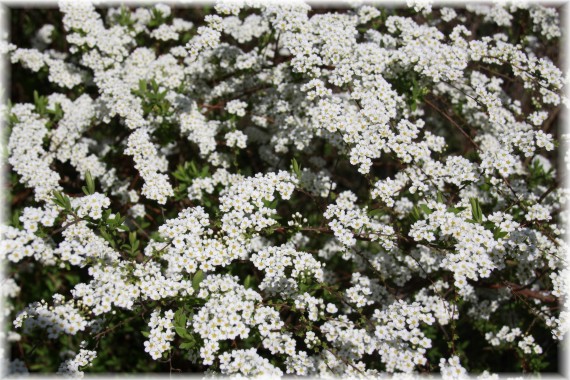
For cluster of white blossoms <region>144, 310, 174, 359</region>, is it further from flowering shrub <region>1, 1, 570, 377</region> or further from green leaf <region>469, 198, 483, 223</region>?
green leaf <region>469, 198, 483, 223</region>

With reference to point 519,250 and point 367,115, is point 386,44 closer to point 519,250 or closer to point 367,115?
point 367,115

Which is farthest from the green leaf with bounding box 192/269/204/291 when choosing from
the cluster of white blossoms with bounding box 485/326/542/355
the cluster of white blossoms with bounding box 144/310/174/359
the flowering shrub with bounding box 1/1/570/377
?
the cluster of white blossoms with bounding box 485/326/542/355

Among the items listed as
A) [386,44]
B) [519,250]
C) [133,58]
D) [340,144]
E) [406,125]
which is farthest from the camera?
[133,58]

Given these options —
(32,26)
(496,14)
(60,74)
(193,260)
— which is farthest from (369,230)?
(32,26)

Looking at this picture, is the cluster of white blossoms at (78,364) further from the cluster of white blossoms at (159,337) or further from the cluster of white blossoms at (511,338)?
the cluster of white blossoms at (511,338)

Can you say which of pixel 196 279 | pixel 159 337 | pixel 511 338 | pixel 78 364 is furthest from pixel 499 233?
pixel 78 364

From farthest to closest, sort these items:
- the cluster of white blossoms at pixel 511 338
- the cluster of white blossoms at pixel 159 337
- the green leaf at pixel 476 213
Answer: the cluster of white blossoms at pixel 511 338
the green leaf at pixel 476 213
the cluster of white blossoms at pixel 159 337

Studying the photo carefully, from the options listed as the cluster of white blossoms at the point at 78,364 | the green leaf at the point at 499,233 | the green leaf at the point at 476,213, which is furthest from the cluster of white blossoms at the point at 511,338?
the cluster of white blossoms at the point at 78,364

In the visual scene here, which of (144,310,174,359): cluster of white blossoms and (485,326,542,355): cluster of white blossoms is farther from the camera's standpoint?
(485,326,542,355): cluster of white blossoms

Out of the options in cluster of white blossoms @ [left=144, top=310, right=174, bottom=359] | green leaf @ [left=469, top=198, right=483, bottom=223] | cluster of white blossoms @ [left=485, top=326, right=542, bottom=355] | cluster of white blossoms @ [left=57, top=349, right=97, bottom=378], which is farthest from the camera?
cluster of white blossoms @ [left=485, top=326, right=542, bottom=355]
